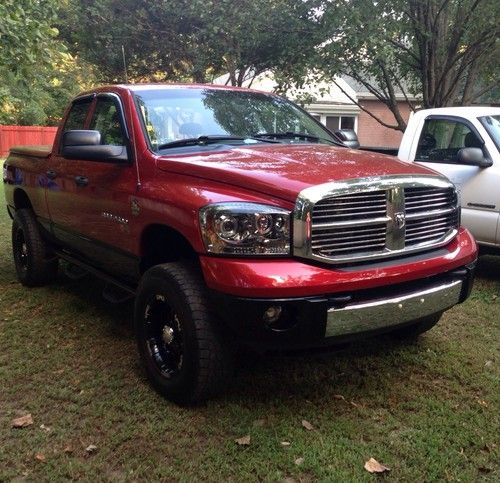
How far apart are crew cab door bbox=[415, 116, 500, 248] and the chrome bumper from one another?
2301 millimetres

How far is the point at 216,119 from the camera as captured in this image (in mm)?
4250

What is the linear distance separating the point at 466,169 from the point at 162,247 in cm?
359

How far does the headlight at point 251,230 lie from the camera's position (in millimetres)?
3023

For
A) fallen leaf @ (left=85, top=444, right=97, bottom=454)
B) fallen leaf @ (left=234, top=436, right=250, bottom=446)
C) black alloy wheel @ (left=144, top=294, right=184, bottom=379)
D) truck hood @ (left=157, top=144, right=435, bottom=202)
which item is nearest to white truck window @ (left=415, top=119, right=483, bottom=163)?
truck hood @ (left=157, top=144, right=435, bottom=202)

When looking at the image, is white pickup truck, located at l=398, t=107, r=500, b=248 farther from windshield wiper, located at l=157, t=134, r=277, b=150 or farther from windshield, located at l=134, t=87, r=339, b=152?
windshield wiper, located at l=157, t=134, r=277, b=150

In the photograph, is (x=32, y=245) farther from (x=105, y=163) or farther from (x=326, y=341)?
(x=326, y=341)

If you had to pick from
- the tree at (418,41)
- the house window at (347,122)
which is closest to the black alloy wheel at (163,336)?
the tree at (418,41)

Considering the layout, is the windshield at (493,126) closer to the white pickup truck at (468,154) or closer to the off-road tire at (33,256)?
the white pickup truck at (468,154)

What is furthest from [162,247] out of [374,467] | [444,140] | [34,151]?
[444,140]

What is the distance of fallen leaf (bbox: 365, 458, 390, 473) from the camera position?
9.36 feet

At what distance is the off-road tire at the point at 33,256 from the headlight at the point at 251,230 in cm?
337

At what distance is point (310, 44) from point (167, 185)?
8.15m

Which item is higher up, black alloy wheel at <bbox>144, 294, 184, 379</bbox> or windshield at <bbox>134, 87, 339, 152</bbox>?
Answer: windshield at <bbox>134, 87, 339, 152</bbox>

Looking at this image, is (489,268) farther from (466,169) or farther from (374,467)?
(374,467)
